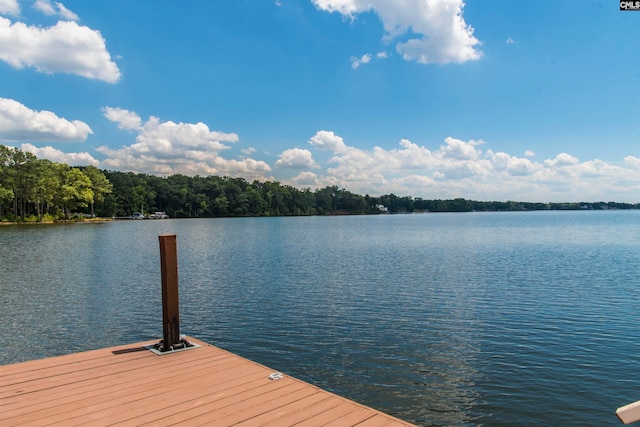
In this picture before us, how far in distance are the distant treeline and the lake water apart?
6051cm

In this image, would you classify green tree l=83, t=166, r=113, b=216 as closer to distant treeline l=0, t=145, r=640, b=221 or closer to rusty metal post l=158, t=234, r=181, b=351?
distant treeline l=0, t=145, r=640, b=221

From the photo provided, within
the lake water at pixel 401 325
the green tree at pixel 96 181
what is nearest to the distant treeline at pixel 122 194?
the green tree at pixel 96 181

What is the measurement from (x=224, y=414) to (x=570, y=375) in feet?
24.1

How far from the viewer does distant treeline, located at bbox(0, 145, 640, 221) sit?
A: 74800 millimetres

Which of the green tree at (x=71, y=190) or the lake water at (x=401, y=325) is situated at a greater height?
the green tree at (x=71, y=190)

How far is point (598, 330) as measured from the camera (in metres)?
11.9

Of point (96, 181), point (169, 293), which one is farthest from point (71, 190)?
point (169, 293)

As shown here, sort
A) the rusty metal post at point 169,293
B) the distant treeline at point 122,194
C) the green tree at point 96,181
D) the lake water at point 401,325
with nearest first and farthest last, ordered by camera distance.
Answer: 1. the rusty metal post at point 169,293
2. the lake water at point 401,325
3. the distant treeline at point 122,194
4. the green tree at point 96,181

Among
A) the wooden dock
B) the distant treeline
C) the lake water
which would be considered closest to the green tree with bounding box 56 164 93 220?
the distant treeline

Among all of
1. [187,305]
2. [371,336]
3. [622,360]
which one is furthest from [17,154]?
[622,360]

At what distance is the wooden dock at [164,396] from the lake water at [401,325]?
2.45m

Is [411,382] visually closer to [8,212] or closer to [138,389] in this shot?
[138,389]

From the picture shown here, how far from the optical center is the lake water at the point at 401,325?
793cm

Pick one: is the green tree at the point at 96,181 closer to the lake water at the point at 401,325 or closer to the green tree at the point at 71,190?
the green tree at the point at 71,190
